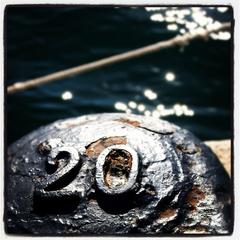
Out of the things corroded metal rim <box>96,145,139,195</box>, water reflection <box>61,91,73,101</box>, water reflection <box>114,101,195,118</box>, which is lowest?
corroded metal rim <box>96,145,139,195</box>

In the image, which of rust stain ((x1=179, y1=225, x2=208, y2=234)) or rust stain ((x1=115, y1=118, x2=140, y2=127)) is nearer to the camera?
rust stain ((x1=179, y1=225, x2=208, y2=234))

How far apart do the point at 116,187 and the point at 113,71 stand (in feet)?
15.8

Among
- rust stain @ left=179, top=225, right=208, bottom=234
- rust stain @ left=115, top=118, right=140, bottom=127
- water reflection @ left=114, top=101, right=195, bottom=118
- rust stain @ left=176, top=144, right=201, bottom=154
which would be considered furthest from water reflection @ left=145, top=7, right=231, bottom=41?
rust stain @ left=179, top=225, right=208, bottom=234

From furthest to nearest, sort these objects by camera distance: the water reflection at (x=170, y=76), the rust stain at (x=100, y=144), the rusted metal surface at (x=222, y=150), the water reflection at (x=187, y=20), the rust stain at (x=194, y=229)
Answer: the water reflection at (x=187, y=20)
the water reflection at (x=170, y=76)
the rusted metal surface at (x=222, y=150)
the rust stain at (x=100, y=144)
the rust stain at (x=194, y=229)

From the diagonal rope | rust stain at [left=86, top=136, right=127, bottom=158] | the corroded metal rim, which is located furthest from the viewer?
the diagonal rope

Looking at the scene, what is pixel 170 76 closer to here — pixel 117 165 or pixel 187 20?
pixel 187 20

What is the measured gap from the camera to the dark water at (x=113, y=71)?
6.84m

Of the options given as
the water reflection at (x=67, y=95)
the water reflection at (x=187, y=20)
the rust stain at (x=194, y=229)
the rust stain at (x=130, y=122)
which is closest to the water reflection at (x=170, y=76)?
the water reflection at (x=187, y=20)

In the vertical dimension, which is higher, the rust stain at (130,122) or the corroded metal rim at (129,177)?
the rust stain at (130,122)

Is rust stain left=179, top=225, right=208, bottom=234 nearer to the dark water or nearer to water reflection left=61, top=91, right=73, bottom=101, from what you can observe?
the dark water

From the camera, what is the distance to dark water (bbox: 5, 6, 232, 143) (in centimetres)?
684

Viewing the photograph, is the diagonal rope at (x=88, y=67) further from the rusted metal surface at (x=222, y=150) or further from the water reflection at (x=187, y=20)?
the water reflection at (x=187, y=20)

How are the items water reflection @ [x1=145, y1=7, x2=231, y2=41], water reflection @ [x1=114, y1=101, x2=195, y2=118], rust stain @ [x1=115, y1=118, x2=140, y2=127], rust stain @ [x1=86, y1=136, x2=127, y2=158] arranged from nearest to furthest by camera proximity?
1. rust stain @ [x1=86, y1=136, x2=127, y2=158]
2. rust stain @ [x1=115, y1=118, x2=140, y2=127]
3. water reflection @ [x1=114, y1=101, x2=195, y2=118]
4. water reflection @ [x1=145, y1=7, x2=231, y2=41]

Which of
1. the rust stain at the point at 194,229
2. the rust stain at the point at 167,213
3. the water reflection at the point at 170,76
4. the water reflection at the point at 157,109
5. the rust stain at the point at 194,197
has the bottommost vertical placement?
the rust stain at the point at 194,229
